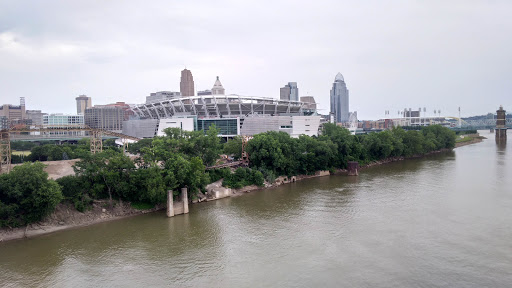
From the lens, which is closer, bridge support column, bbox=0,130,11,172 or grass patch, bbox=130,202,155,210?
grass patch, bbox=130,202,155,210

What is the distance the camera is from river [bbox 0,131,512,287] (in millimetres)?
11898

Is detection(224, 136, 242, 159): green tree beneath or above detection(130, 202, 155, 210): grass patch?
above

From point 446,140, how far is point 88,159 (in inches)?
2012

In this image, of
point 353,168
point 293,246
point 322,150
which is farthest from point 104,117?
point 293,246

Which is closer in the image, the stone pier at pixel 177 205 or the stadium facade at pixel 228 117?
the stone pier at pixel 177 205

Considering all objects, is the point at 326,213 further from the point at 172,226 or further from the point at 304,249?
the point at 172,226

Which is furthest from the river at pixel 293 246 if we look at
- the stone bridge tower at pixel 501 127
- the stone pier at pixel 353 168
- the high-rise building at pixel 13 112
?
the high-rise building at pixel 13 112

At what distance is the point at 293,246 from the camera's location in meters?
14.5

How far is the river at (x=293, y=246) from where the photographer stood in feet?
39.0

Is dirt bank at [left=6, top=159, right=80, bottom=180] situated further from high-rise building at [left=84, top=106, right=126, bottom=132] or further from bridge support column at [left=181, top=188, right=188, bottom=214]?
high-rise building at [left=84, top=106, right=126, bottom=132]

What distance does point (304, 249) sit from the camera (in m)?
14.1

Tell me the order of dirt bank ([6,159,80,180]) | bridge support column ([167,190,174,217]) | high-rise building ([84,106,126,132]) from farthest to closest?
high-rise building ([84,106,126,132]), dirt bank ([6,159,80,180]), bridge support column ([167,190,174,217])

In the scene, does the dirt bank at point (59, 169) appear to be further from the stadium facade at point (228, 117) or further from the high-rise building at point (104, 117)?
the high-rise building at point (104, 117)

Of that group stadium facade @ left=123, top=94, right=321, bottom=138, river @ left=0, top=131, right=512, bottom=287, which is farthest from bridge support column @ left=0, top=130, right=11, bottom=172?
stadium facade @ left=123, top=94, right=321, bottom=138
